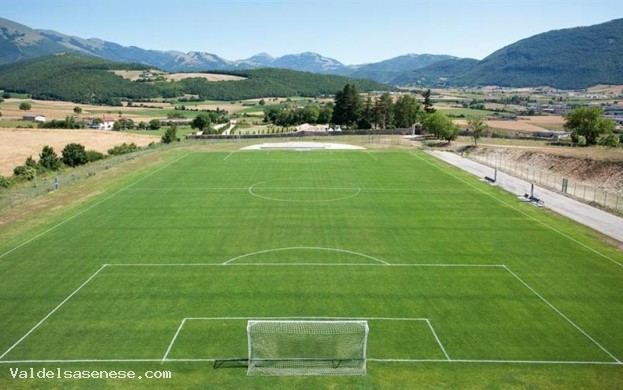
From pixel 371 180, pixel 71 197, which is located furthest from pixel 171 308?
pixel 371 180

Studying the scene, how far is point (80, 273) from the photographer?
27.1 meters

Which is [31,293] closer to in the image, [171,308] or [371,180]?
[171,308]

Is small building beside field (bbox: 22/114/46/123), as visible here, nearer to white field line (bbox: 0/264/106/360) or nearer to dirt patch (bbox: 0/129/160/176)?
dirt patch (bbox: 0/129/160/176)

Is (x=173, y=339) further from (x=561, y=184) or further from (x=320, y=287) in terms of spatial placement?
(x=561, y=184)

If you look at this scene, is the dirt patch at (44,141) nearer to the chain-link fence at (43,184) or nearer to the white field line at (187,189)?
the chain-link fence at (43,184)

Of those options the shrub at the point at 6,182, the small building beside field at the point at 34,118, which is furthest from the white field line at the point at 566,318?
the small building beside field at the point at 34,118

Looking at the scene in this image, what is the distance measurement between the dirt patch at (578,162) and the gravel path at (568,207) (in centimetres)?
836

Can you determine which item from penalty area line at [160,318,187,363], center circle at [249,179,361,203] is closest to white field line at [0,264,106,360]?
penalty area line at [160,318,187,363]

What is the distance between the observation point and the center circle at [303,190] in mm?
45069

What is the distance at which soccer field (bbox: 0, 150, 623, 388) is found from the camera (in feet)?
60.8

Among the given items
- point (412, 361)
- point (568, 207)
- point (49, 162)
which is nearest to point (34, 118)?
point (49, 162)

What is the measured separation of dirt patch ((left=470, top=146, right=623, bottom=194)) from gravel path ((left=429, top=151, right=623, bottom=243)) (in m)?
8.36

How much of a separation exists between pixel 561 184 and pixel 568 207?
14.0 meters

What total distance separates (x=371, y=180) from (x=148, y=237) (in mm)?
27129
